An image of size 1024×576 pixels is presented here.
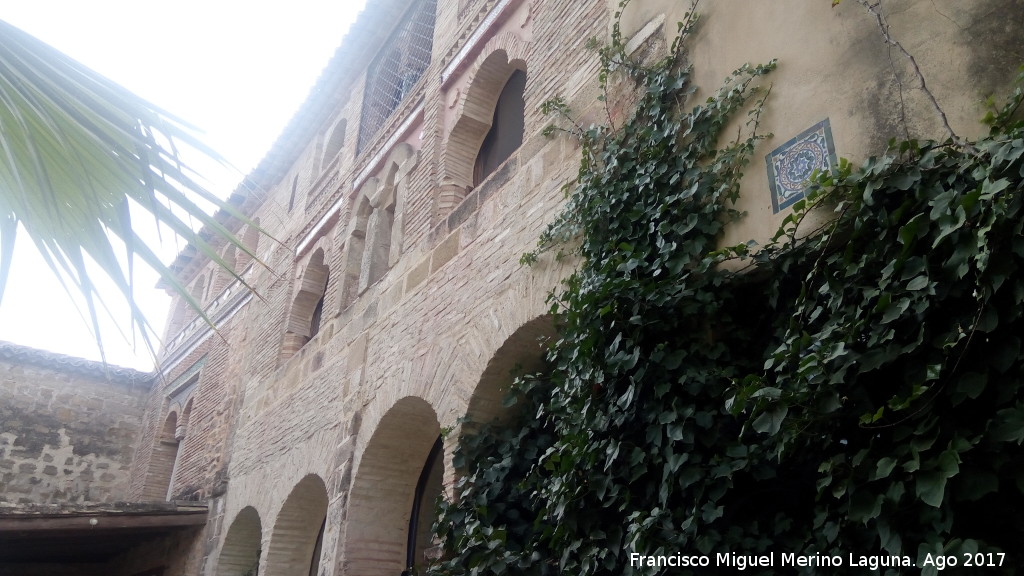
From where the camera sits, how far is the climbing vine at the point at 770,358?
256 cm

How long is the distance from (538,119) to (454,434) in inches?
80.8

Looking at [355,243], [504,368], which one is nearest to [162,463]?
[355,243]

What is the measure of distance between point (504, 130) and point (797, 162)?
3.61 metres

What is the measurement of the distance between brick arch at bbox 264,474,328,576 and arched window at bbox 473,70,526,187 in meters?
3.01

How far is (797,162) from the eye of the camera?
3.50 meters

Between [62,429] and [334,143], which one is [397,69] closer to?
[334,143]

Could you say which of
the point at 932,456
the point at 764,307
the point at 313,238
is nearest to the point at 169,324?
the point at 313,238

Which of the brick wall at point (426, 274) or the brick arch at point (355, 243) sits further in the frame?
the brick arch at point (355, 243)

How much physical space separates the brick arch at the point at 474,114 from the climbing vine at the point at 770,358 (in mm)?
2259

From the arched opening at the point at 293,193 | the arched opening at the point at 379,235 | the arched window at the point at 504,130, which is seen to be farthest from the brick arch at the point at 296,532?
the arched opening at the point at 293,193

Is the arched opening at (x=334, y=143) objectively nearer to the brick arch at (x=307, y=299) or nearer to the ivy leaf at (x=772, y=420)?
the brick arch at (x=307, y=299)

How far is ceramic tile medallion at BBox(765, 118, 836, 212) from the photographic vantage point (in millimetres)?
3387

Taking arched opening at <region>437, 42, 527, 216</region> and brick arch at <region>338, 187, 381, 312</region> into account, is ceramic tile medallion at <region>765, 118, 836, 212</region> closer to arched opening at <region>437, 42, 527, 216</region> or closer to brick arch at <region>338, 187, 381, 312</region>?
arched opening at <region>437, 42, 527, 216</region>

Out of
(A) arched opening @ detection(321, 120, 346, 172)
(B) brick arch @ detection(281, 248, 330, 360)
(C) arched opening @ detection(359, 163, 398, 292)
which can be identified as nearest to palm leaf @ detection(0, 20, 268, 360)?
(C) arched opening @ detection(359, 163, 398, 292)
